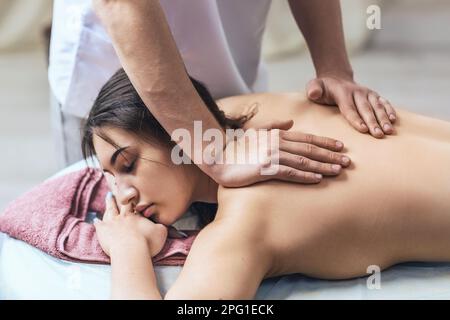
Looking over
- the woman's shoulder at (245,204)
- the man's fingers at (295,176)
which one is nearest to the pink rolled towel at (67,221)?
the woman's shoulder at (245,204)

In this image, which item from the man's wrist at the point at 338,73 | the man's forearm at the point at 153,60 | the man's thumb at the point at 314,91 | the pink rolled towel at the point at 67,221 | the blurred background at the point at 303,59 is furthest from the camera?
the blurred background at the point at 303,59

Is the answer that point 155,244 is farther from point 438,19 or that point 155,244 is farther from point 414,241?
point 438,19

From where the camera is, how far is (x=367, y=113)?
1.43 m

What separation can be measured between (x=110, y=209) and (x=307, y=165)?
0.42 meters

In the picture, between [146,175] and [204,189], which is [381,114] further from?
[146,175]

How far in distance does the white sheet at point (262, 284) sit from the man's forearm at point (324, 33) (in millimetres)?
561

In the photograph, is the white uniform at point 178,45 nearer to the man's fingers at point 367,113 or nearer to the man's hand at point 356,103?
the man's hand at point 356,103

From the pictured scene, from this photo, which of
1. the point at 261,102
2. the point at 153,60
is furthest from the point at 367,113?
the point at 153,60

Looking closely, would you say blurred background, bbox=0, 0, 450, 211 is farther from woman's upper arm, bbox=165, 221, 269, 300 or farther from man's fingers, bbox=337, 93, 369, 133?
woman's upper arm, bbox=165, 221, 269, 300

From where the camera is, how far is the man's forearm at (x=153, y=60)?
4.05 ft

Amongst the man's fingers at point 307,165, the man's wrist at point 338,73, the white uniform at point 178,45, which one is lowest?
the man's fingers at point 307,165

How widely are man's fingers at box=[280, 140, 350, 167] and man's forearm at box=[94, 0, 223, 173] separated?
0.51 ft
